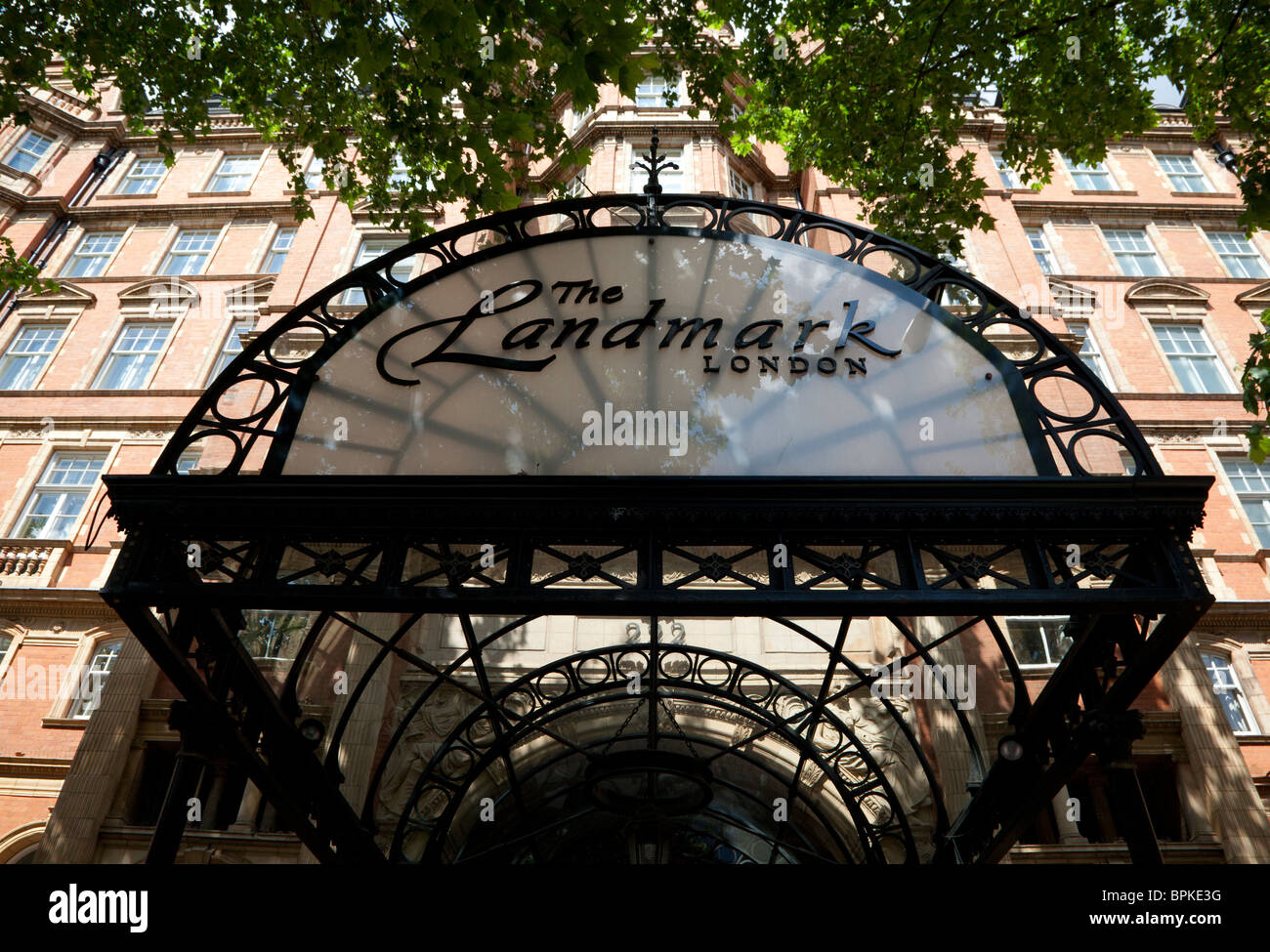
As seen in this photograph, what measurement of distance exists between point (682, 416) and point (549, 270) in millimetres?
2003

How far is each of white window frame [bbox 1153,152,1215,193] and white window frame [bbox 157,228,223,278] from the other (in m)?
29.5

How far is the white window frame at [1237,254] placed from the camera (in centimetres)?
2195

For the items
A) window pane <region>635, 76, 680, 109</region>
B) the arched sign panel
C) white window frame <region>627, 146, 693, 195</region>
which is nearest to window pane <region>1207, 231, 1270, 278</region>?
white window frame <region>627, 146, 693, 195</region>

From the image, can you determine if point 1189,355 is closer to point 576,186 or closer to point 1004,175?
point 1004,175

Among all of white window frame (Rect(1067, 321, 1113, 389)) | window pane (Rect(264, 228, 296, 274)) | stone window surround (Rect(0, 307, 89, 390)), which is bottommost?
white window frame (Rect(1067, 321, 1113, 389))

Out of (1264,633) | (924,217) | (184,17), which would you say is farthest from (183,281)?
(1264,633)

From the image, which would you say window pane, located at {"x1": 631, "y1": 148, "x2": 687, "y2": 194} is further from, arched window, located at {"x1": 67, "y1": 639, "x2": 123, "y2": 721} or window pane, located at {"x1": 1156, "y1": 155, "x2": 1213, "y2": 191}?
window pane, located at {"x1": 1156, "y1": 155, "x2": 1213, "y2": 191}

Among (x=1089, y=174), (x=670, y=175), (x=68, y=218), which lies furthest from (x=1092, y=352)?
(x=68, y=218)

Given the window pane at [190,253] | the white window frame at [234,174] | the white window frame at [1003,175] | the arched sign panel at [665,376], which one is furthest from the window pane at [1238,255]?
the window pane at [190,253]

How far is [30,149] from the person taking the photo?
2505cm

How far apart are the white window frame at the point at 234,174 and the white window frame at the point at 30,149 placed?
17.5 feet

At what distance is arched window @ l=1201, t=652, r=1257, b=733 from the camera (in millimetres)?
13781

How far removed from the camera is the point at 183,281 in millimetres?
22438
